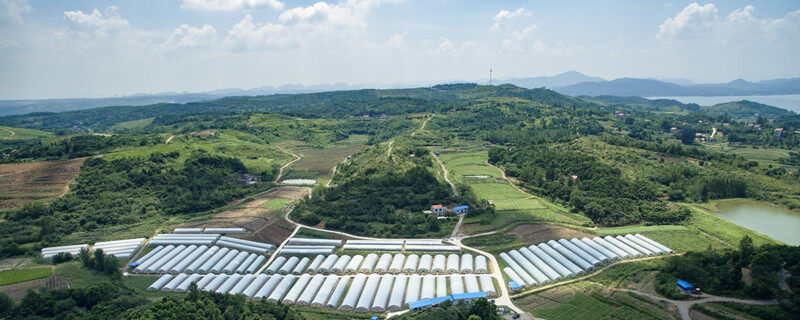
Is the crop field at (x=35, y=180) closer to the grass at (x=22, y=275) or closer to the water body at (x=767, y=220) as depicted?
the grass at (x=22, y=275)

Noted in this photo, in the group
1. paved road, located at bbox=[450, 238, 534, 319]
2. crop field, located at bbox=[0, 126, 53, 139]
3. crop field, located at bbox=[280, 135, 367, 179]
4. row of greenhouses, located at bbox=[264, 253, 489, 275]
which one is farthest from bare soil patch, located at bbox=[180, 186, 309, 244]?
crop field, located at bbox=[0, 126, 53, 139]

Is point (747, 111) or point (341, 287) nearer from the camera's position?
point (341, 287)

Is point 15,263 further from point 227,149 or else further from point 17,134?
point 17,134

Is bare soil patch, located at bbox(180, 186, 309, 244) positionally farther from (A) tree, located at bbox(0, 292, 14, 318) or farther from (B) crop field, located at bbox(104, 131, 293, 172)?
(A) tree, located at bbox(0, 292, 14, 318)

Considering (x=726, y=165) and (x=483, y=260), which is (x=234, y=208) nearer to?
(x=483, y=260)

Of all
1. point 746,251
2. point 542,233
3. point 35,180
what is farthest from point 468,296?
point 35,180

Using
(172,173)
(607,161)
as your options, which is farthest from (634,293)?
(172,173)
